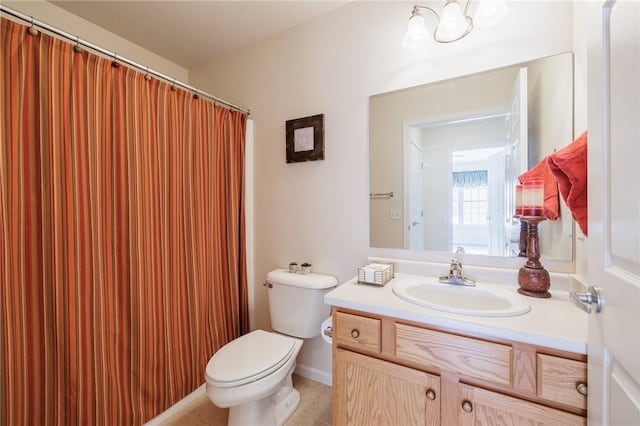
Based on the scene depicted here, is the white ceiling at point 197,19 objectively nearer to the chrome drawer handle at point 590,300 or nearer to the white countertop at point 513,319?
the white countertop at point 513,319

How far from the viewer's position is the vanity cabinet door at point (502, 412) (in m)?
0.75

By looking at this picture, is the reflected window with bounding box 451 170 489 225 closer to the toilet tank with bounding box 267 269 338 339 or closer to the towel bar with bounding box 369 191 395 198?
the towel bar with bounding box 369 191 395 198

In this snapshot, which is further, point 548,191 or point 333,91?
point 333,91

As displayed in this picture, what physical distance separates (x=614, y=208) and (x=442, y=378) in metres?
0.70

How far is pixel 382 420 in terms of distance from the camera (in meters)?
1.01

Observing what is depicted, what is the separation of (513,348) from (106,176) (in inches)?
69.8

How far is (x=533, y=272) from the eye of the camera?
106cm

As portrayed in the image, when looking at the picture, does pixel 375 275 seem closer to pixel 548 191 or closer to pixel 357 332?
pixel 357 332

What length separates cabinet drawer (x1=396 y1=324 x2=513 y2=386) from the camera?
0.82 m

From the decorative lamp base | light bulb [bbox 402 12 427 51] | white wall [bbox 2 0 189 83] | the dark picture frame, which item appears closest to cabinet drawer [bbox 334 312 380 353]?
the decorative lamp base

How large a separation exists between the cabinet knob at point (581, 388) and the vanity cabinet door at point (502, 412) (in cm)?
7

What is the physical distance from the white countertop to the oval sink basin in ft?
0.12

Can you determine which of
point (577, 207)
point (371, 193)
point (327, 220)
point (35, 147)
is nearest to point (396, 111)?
point (371, 193)

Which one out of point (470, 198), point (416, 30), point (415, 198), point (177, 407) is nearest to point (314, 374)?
point (177, 407)
